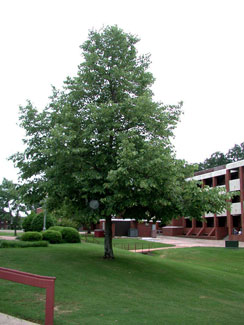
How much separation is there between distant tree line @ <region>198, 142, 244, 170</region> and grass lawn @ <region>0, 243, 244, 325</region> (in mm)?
85016

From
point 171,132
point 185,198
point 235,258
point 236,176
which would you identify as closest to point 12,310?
point 185,198

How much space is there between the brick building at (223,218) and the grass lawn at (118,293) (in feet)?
94.7

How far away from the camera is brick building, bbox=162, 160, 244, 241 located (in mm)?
46631

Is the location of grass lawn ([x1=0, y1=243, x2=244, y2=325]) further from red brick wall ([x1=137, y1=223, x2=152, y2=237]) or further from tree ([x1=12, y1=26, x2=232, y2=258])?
red brick wall ([x1=137, y1=223, x2=152, y2=237])

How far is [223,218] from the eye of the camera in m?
53.7

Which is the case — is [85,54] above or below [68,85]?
above

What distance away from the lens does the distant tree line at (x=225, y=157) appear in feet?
327

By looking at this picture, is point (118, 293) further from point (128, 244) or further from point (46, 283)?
point (128, 244)

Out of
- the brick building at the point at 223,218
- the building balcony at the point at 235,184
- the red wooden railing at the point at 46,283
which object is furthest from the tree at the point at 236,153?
the red wooden railing at the point at 46,283

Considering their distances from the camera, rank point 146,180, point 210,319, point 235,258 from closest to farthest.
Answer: point 210,319 < point 146,180 < point 235,258

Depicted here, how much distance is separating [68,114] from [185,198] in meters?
6.11

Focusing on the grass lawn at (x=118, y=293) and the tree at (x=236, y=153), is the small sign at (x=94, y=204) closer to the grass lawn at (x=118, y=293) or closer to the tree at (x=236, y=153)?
the grass lawn at (x=118, y=293)

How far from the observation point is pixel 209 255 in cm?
3244

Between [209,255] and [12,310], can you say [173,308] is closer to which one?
[12,310]
